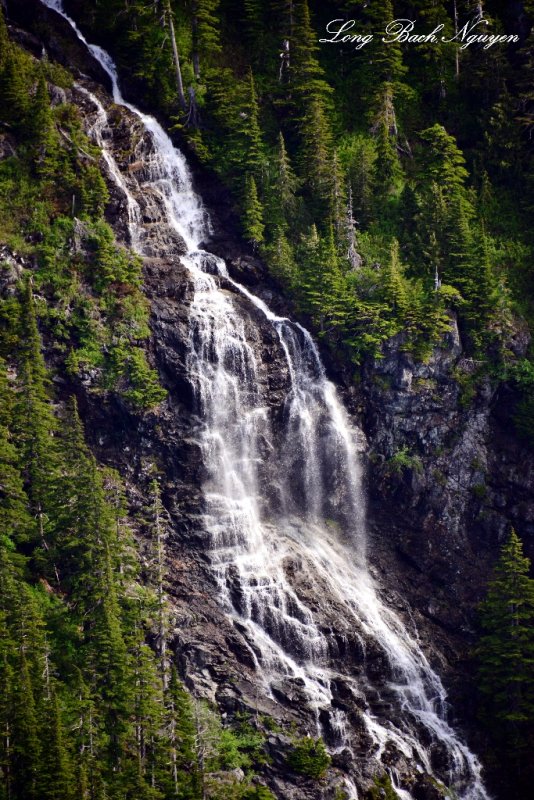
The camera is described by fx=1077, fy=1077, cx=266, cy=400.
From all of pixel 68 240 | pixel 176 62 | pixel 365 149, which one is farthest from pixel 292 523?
pixel 176 62

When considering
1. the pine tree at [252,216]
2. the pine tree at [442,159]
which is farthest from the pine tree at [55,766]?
the pine tree at [442,159]

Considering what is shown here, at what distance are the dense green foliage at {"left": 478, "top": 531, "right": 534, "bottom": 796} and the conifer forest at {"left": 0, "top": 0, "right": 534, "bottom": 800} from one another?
192mm

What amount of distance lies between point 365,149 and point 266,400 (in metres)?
24.1

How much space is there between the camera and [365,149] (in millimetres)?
80375

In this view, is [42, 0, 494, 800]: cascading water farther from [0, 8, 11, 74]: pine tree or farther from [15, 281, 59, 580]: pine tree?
[15, 281, 59, 580]: pine tree

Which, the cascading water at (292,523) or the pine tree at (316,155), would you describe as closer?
the cascading water at (292,523)

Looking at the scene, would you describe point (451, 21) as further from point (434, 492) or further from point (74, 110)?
point (434, 492)

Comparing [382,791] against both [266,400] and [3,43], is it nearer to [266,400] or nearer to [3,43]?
[266,400]

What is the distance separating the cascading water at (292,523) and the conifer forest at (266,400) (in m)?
0.18

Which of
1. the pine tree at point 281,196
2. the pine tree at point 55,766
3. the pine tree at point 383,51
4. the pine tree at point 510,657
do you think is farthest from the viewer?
the pine tree at point 383,51

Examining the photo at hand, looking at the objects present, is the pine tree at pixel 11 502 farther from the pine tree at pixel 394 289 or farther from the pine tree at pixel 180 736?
the pine tree at pixel 394 289

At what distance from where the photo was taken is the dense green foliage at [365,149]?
70.5m

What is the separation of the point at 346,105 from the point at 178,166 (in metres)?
16.0

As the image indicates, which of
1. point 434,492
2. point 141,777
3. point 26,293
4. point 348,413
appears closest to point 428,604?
point 434,492
